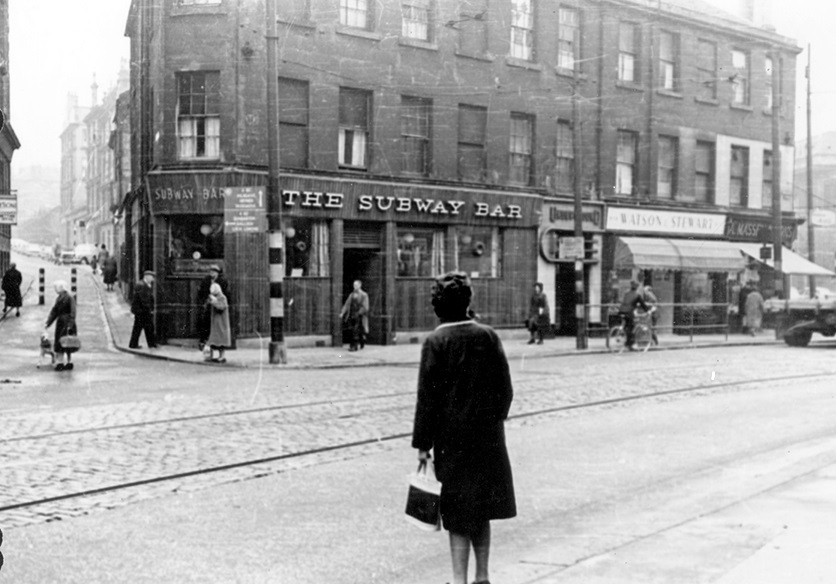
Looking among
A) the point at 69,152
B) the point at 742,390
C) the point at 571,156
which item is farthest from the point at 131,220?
the point at 69,152

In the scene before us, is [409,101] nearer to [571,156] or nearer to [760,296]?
[571,156]

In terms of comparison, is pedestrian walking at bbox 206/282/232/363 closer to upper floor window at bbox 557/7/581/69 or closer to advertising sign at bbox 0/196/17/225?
advertising sign at bbox 0/196/17/225

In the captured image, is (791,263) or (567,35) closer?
(567,35)

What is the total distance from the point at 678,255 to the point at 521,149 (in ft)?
22.9

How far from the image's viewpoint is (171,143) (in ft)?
80.3

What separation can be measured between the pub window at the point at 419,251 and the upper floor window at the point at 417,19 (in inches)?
195

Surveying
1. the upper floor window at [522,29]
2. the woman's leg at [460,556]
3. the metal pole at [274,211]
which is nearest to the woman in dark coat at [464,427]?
the woman's leg at [460,556]

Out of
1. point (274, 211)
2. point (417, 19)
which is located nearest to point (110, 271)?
point (417, 19)

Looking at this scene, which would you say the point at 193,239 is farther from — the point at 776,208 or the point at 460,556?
the point at 460,556

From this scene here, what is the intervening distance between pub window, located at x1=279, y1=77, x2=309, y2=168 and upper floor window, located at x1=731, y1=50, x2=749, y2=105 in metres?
17.3

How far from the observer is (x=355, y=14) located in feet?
86.4

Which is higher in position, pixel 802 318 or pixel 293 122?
pixel 293 122

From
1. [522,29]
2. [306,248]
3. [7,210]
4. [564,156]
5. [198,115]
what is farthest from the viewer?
[564,156]

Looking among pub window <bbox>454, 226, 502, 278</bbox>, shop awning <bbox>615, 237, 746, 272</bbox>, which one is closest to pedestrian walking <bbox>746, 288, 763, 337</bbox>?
shop awning <bbox>615, 237, 746, 272</bbox>
